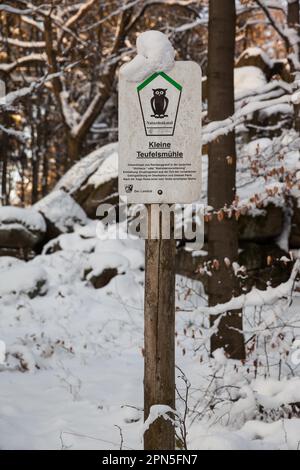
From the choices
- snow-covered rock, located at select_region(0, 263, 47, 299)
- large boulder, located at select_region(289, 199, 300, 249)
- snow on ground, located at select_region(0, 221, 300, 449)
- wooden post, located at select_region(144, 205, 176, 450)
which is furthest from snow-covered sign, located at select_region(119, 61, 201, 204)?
A: large boulder, located at select_region(289, 199, 300, 249)

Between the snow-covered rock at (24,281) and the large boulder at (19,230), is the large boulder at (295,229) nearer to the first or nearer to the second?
the snow-covered rock at (24,281)

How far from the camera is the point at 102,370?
22.0 ft

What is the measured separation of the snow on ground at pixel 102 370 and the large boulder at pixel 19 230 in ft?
2.72

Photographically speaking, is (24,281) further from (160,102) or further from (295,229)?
(160,102)

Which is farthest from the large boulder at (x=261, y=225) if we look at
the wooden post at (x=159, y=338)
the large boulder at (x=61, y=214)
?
the wooden post at (x=159, y=338)

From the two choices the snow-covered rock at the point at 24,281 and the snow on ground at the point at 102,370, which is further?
the snow-covered rock at the point at 24,281

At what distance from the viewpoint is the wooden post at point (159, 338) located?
3.29 m

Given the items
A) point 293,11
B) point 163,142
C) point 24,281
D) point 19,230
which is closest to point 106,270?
point 24,281

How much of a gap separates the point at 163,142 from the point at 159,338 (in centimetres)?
121

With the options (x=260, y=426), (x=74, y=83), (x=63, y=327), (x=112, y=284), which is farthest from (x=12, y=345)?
(x=74, y=83)

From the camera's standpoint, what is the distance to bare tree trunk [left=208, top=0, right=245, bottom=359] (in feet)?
20.3

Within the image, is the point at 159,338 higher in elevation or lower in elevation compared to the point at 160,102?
lower

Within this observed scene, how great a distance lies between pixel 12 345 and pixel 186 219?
4233 millimetres

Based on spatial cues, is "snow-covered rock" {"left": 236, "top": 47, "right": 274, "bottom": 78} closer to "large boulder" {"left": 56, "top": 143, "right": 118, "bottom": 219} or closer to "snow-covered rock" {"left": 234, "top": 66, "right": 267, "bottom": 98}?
"snow-covered rock" {"left": 234, "top": 66, "right": 267, "bottom": 98}
